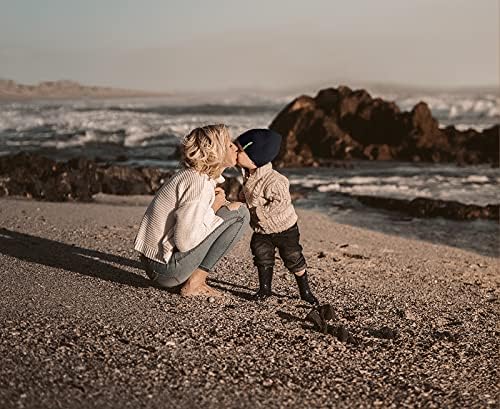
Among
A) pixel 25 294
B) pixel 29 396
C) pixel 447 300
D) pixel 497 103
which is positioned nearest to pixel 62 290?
pixel 25 294

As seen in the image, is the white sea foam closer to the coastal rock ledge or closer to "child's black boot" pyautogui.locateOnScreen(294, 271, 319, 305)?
the coastal rock ledge

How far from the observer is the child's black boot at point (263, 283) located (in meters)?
5.75

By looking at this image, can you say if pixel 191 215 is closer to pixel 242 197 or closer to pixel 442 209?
pixel 242 197

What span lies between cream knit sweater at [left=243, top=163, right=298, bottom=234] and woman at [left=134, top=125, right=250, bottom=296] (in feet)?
0.45

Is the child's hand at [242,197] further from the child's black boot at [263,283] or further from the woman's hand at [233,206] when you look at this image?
the child's black boot at [263,283]

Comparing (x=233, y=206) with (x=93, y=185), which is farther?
(x=93, y=185)

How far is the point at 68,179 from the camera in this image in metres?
12.8

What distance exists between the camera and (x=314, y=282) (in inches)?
261

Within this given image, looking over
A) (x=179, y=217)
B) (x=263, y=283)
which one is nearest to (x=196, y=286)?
(x=263, y=283)

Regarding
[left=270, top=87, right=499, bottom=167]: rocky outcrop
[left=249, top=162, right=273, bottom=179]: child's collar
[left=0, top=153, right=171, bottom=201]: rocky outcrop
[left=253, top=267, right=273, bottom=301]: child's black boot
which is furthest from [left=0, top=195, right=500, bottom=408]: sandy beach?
[left=270, top=87, right=499, bottom=167]: rocky outcrop

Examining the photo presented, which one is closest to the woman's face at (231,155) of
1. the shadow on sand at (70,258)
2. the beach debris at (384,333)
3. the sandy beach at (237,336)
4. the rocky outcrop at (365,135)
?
the sandy beach at (237,336)

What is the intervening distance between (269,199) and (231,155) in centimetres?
42

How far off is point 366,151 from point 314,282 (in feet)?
57.0

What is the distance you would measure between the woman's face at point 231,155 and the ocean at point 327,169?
2.63 feet
